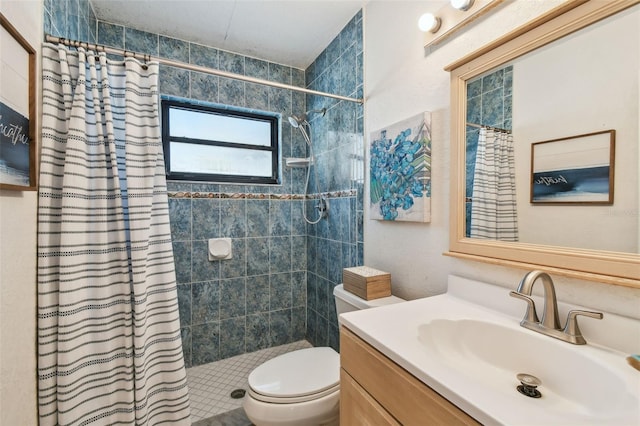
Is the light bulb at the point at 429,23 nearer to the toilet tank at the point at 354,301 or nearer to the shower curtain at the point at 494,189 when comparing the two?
the shower curtain at the point at 494,189

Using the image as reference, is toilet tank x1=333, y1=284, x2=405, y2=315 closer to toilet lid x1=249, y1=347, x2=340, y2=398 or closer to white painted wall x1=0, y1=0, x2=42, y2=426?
toilet lid x1=249, y1=347, x2=340, y2=398

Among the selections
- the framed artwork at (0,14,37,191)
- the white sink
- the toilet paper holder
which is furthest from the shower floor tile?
the framed artwork at (0,14,37,191)

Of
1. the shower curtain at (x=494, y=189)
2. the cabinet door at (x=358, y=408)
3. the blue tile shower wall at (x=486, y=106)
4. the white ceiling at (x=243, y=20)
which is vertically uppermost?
the white ceiling at (x=243, y=20)

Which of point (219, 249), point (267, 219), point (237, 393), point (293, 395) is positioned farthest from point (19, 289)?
point (267, 219)

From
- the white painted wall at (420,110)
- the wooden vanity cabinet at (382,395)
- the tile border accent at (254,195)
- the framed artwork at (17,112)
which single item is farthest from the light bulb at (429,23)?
the framed artwork at (17,112)

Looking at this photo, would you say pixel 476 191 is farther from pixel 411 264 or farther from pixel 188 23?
pixel 188 23

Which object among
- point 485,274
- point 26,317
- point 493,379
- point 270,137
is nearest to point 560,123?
point 485,274

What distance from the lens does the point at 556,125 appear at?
86cm

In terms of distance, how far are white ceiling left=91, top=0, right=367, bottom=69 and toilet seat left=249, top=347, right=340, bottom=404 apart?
6.78 ft

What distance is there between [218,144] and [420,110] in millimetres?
1631

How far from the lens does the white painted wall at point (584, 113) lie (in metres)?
A: 0.71

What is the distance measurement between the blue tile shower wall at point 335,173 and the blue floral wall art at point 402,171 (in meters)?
0.22

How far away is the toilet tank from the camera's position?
1.35 meters

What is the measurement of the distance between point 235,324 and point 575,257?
7.22ft
